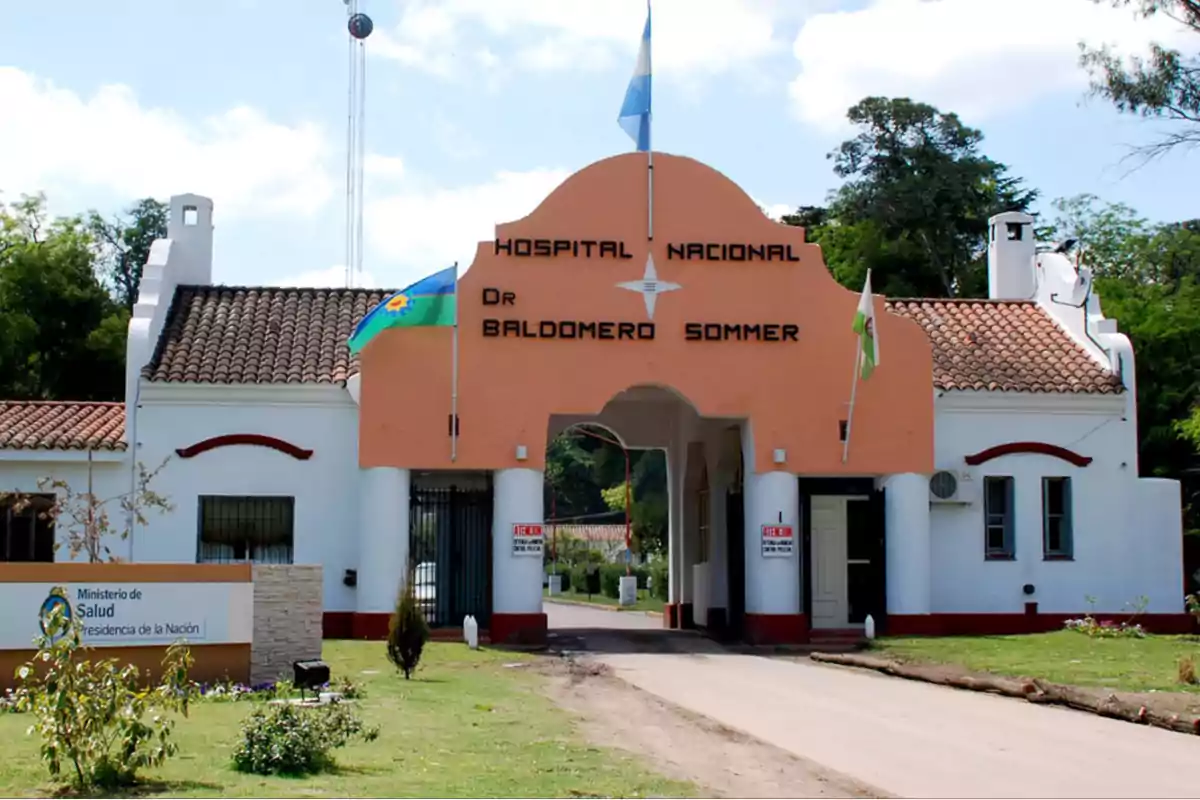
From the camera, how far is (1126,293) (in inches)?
1668

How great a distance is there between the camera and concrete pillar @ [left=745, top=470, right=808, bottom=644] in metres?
26.4

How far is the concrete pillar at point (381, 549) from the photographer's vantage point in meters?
25.9

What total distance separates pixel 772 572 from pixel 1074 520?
5.98 m

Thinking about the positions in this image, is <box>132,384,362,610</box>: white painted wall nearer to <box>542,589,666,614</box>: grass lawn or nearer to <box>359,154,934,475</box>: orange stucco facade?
<box>359,154,934,475</box>: orange stucco facade

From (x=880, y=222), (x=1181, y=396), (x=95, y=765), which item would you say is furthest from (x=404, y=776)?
(x=880, y=222)

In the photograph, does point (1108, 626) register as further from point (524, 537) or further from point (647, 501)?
point (647, 501)

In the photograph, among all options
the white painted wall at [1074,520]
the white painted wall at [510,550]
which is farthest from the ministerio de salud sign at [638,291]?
the white painted wall at [1074,520]

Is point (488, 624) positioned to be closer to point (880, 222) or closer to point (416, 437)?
point (416, 437)

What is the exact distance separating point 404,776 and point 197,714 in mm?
4544

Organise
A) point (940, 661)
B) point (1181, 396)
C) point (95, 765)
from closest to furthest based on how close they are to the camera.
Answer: point (95, 765), point (940, 661), point (1181, 396)

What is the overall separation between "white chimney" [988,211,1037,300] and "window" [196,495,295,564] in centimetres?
1566

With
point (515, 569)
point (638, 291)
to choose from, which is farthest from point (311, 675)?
point (638, 291)

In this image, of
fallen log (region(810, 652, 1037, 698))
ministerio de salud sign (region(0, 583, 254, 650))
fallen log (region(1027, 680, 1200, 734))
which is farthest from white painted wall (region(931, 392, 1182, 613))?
ministerio de salud sign (region(0, 583, 254, 650))

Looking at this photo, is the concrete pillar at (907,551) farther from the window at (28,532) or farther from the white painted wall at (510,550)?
the window at (28,532)
